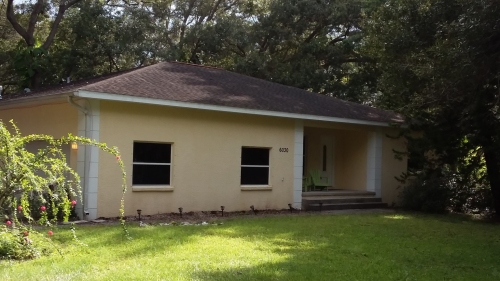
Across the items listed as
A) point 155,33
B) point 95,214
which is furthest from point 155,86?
point 155,33

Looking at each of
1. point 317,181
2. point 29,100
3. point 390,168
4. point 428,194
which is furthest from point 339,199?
point 29,100

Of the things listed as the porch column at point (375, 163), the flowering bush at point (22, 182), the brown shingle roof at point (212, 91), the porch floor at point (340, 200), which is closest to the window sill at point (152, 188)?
the brown shingle roof at point (212, 91)

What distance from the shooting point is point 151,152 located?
1494 cm

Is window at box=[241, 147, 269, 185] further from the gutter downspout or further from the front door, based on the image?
the front door

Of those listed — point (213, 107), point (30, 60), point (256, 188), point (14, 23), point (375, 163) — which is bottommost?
point (256, 188)

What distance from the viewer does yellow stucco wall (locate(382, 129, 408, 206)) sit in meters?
20.2

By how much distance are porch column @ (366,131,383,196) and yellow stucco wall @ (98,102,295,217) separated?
3822 millimetres

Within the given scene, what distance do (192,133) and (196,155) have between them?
0.62 meters

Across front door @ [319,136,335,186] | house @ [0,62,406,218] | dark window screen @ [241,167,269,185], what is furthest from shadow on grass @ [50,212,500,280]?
front door @ [319,136,335,186]

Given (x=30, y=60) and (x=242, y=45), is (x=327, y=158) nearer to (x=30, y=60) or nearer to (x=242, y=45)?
(x=242, y=45)

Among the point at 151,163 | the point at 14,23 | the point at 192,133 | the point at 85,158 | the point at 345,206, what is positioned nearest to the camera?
the point at 85,158

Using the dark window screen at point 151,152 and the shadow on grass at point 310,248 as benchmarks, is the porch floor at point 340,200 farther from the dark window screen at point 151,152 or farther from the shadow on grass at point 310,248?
the dark window screen at point 151,152

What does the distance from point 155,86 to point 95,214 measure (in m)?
3.80

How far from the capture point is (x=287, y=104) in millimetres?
17703
